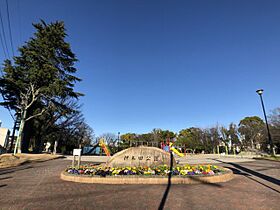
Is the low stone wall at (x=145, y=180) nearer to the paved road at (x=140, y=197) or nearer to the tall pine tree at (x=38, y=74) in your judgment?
the paved road at (x=140, y=197)

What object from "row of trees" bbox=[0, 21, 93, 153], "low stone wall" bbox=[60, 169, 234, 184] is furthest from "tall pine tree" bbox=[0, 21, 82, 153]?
"low stone wall" bbox=[60, 169, 234, 184]

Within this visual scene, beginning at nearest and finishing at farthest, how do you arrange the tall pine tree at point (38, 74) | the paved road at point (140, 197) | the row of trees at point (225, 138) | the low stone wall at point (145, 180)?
the paved road at point (140, 197)
the low stone wall at point (145, 180)
the tall pine tree at point (38, 74)
the row of trees at point (225, 138)

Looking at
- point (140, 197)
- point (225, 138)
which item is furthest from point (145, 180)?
point (225, 138)

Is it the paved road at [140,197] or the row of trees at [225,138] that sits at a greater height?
the row of trees at [225,138]

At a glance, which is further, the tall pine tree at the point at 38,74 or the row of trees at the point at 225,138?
the row of trees at the point at 225,138

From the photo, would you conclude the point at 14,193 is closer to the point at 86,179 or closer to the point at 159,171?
the point at 86,179

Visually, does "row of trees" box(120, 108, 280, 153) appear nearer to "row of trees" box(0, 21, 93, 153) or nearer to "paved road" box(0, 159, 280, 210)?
"row of trees" box(0, 21, 93, 153)

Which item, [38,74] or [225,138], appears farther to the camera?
[225,138]

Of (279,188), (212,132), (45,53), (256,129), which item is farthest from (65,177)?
(256,129)

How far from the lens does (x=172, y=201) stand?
14.6 ft

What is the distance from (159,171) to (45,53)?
19727 mm

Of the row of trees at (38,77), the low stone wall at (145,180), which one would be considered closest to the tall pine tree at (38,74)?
the row of trees at (38,77)

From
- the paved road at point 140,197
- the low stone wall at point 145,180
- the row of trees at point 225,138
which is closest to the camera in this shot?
the paved road at point 140,197

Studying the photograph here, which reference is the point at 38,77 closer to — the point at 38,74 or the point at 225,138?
the point at 38,74
